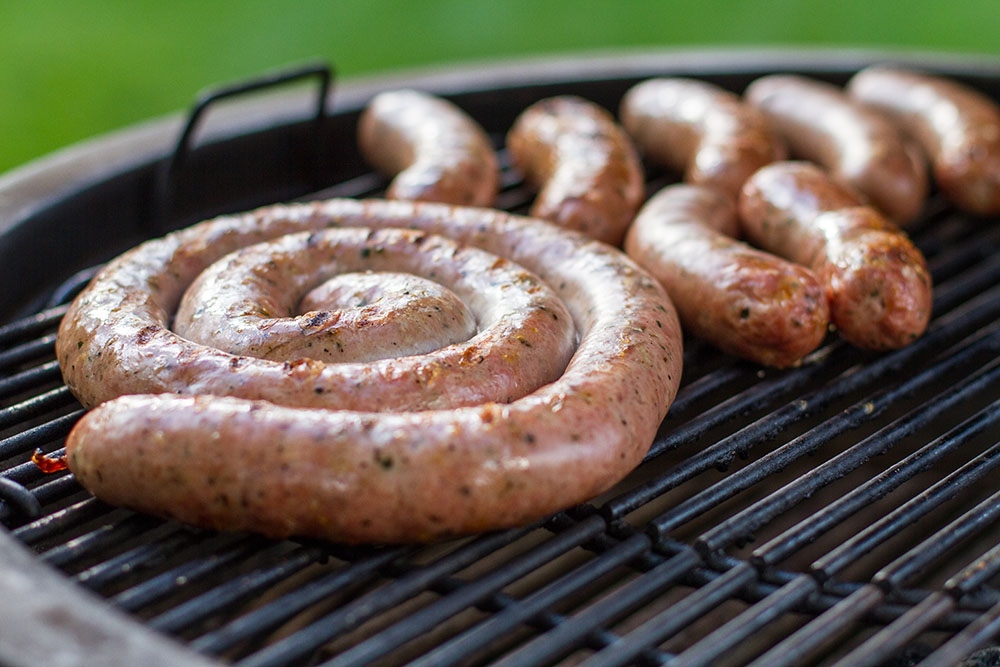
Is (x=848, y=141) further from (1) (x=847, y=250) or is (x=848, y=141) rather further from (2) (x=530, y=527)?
(2) (x=530, y=527)

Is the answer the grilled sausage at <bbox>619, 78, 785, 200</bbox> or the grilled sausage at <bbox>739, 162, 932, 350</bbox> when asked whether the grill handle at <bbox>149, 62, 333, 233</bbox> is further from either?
the grilled sausage at <bbox>739, 162, 932, 350</bbox>

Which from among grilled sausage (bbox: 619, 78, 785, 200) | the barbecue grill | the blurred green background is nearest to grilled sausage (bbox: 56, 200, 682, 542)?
the barbecue grill

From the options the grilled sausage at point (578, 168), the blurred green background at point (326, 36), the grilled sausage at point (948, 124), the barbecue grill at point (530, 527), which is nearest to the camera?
the barbecue grill at point (530, 527)

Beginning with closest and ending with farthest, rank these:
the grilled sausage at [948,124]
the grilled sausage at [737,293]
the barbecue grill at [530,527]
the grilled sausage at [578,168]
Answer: the barbecue grill at [530,527], the grilled sausage at [737,293], the grilled sausage at [578,168], the grilled sausage at [948,124]

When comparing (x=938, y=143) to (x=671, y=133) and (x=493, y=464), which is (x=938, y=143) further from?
(x=493, y=464)

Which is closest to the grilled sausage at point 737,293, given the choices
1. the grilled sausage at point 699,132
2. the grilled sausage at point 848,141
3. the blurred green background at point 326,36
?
the grilled sausage at point 699,132

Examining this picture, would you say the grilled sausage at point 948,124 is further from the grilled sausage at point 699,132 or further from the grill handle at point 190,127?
the grill handle at point 190,127

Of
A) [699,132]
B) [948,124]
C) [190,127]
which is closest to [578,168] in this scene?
[699,132]
